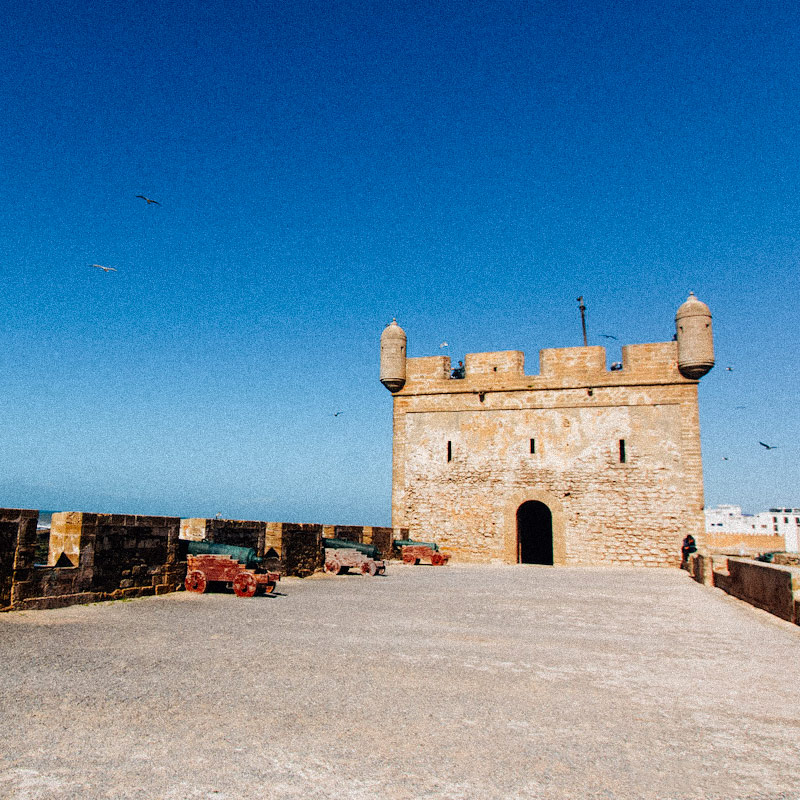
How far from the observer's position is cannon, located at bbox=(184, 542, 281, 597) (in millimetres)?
8312

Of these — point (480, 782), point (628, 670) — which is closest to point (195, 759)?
point (480, 782)

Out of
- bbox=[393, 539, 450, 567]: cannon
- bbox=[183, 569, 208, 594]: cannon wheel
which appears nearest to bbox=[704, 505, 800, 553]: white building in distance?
bbox=[393, 539, 450, 567]: cannon

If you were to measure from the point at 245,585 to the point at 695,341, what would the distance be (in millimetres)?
14766

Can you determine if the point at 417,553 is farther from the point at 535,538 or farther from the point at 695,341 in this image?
A: the point at 695,341

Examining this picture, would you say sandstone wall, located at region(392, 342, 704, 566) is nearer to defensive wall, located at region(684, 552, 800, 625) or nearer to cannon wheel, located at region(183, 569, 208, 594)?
defensive wall, located at region(684, 552, 800, 625)

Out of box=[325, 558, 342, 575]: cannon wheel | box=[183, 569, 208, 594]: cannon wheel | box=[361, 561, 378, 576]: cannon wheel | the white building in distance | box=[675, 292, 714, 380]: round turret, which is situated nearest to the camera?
box=[183, 569, 208, 594]: cannon wheel

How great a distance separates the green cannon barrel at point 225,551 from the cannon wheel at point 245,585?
0.78ft

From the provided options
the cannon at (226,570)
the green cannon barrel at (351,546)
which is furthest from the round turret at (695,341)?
the cannon at (226,570)

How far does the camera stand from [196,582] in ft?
28.0

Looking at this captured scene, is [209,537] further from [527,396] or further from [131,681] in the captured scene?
[527,396]

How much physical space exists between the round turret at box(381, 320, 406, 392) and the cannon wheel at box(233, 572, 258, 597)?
13009mm

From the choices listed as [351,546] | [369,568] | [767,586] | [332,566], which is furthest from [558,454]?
[767,586]

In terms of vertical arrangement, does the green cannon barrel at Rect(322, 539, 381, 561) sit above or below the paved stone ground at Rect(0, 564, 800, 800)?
above

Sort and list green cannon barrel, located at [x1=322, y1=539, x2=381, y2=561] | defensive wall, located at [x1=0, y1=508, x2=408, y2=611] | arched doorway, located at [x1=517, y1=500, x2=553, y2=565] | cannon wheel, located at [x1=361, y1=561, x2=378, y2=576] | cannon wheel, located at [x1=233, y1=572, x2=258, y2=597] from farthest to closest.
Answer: arched doorway, located at [x1=517, y1=500, x2=553, y2=565], green cannon barrel, located at [x1=322, y1=539, x2=381, y2=561], cannon wheel, located at [x1=361, y1=561, x2=378, y2=576], cannon wheel, located at [x1=233, y1=572, x2=258, y2=597], defensive wall, located at [x1=0, y1=508, x2=408, y2=611]
